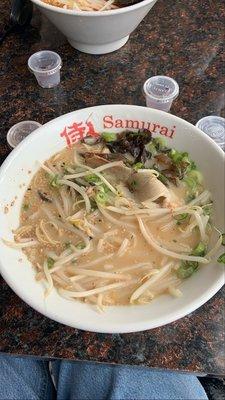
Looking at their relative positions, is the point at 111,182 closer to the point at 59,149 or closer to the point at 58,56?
the point at 59,149

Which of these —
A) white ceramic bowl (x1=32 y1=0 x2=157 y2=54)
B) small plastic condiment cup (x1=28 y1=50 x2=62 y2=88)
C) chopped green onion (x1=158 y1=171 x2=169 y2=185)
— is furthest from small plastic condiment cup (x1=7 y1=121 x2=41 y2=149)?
chopped green onion (x1=158 y1=171 x2=169 y2=185)

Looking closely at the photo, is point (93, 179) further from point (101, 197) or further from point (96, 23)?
point (96, 23)

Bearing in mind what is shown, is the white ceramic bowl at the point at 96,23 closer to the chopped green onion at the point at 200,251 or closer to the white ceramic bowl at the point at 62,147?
the white ceramic bowl at the point at 62,147

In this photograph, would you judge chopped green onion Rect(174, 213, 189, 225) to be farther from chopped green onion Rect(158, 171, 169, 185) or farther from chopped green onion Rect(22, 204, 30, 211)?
chopped green onion Rect(22, 204, 30, 211)

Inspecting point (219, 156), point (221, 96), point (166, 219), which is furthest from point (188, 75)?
point (166, 219)

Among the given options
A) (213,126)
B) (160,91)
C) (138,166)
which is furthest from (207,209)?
(160,91)

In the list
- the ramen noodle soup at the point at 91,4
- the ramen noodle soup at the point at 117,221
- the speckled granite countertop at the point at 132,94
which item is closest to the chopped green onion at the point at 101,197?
the ramen noodle soup at the point at 117,221
